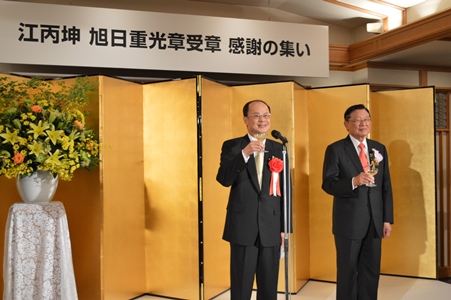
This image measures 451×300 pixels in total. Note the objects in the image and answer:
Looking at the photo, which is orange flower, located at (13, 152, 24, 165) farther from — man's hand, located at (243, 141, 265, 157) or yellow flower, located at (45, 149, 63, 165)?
man's hand, located at (243, 141, 265, 157)

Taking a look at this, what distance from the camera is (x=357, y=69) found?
19.4 ft

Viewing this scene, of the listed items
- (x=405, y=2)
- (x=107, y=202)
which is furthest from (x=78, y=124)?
(x=405, y=2)

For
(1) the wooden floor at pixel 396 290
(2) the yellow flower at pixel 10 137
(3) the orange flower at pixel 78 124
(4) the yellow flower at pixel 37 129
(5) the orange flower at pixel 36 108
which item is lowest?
(1) the wooden floor at pixel 396 290

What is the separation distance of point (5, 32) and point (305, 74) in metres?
2.72

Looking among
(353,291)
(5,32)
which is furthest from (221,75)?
(353,291)

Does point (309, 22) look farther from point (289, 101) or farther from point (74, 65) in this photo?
point (74, 65)

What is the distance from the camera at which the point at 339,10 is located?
5.48 metres

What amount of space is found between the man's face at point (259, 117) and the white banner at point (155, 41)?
1.73 m

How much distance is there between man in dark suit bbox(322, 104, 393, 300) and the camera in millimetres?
3639

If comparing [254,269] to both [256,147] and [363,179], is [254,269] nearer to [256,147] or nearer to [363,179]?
[256,147]

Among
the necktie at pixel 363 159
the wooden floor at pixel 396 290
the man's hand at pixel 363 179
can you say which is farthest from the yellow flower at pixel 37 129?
the necktie at pixel 363 159

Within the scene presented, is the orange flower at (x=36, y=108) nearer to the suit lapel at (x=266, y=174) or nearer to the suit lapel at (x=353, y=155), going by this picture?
the suit lapel at (x=266, y=174)

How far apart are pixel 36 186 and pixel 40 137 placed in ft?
1.03

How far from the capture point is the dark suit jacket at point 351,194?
3.63 m
